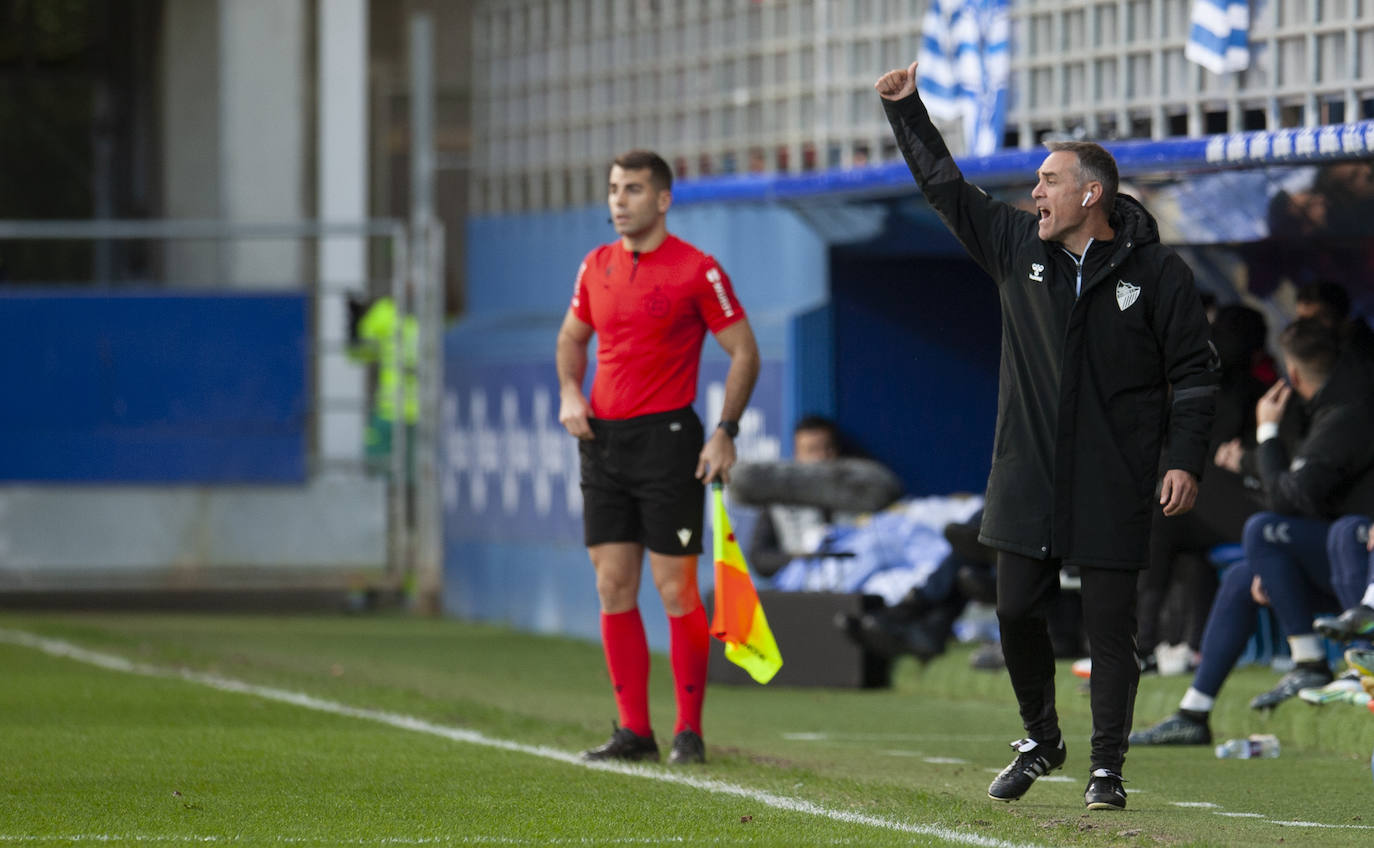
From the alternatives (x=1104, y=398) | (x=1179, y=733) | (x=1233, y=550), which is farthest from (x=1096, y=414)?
(x=1233, y=550)

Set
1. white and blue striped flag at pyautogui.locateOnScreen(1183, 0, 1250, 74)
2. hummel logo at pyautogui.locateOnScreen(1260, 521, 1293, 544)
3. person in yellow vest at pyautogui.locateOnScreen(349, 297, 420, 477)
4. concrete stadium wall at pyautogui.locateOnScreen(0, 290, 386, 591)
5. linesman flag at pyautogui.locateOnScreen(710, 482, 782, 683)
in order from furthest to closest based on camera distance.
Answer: person in yellow vest at pyautogui.locateOnScreen(349, 297, 420, 477)
concrete stadium wall at pyautogui.locateOnScreen(0, 290, 386, 591)
white and blue striped flag at pyautogui.locateOnScreen(1183, 0, 1250, 74)
hummel logo at pyautogui.locateOnScreen(1260, 521, 1293, 544)
linesman flag at pyautogui.locateOnScreen(710, 482, 782, 683)

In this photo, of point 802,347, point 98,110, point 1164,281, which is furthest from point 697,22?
point 98,110

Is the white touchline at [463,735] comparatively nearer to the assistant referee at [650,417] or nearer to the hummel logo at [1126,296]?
the assistant referee at [650,417]

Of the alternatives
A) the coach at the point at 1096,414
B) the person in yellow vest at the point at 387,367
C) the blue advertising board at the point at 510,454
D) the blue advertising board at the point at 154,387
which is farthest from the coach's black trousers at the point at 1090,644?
the blue advertising board at the point at 154,387

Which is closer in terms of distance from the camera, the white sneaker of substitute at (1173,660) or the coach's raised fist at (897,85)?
the coach's raised fist at (897,85)

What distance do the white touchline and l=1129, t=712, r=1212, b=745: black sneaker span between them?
1989mm

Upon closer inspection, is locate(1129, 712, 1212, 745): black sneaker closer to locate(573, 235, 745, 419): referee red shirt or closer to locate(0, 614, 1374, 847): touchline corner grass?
locate(0, 614, 1374, 847): touchline corner grass

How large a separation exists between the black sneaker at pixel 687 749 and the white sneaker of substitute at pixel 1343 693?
2111 mm

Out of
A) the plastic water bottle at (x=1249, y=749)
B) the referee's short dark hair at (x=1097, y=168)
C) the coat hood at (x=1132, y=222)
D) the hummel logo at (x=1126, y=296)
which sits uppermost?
the referee's short dark hair at (x=1097, y=168)

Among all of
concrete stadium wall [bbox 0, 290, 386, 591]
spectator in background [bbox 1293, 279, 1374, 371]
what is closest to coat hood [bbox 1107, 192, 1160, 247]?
spectator in background [bbox 1293, 279, 1374, 371]

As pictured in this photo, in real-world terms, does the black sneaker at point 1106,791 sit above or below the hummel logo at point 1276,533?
below

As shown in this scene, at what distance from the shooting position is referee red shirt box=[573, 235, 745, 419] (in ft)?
26.0

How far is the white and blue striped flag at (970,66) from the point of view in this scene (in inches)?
456

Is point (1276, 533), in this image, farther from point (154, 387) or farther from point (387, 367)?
point (387, 367)
